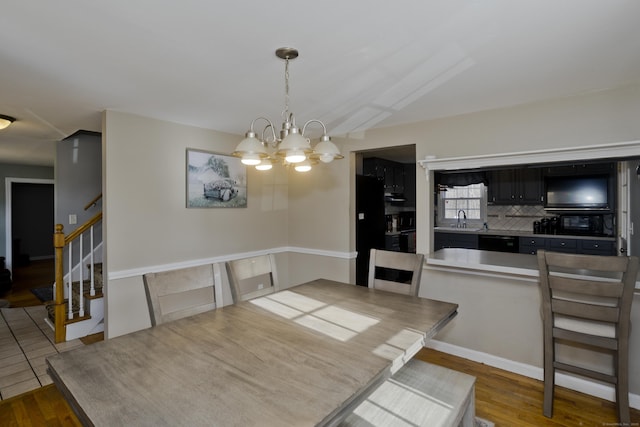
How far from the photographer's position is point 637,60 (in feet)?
6.12

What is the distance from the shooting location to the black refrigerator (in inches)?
155

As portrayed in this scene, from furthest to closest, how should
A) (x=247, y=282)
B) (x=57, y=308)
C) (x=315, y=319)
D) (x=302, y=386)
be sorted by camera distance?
1. (x=247, y=282)
2. (x=57, y=308)
3. (x=315, y=319)
4. (x=302, y=386)

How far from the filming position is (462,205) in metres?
5.88

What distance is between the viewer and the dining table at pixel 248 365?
94 cm

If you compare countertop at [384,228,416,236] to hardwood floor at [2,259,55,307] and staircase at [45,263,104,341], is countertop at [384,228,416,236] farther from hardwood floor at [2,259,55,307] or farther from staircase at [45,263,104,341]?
hardwood floor at [2,259,55,307]

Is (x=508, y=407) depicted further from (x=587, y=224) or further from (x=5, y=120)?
(x=5, y=120)

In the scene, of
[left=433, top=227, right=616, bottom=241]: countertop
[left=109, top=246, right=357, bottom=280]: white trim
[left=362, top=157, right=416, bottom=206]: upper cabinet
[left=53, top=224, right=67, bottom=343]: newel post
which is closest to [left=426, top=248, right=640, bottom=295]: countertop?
[left=433, top=227, right=616, bottom=241]: countertop

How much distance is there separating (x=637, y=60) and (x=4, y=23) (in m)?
3.40

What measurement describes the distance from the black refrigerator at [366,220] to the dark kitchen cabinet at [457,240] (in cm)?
147

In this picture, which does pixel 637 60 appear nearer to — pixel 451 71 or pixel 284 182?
pixel 451 71

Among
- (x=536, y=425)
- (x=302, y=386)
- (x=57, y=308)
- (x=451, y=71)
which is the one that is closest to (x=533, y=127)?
(x=451, y=71)

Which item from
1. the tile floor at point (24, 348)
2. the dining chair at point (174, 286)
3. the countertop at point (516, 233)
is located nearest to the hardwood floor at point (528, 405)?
the countertop at point (516, 233)

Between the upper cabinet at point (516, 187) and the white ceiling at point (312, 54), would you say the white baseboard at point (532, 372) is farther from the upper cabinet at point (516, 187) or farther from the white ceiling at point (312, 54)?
the upper cabinet at point (516, 187)

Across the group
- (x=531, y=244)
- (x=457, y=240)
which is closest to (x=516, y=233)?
(x=531, y=244)
